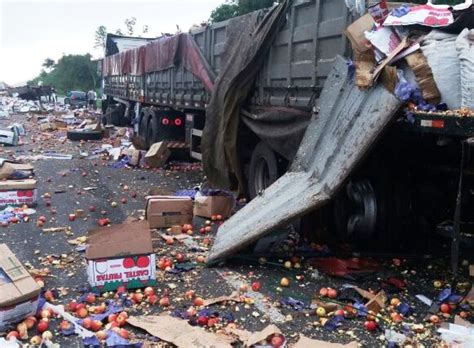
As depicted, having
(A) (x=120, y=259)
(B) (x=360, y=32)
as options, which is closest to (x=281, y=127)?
(B) (x=360, y=32)

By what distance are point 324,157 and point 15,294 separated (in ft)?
9.95

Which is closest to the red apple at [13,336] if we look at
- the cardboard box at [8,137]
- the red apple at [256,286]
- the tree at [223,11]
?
the red apple at [256,286]

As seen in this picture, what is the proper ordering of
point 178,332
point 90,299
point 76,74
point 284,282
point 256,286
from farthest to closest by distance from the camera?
point 76,74, point 284,282, point 256,286, point 90,299, point 178,332

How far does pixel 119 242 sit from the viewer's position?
494 cm

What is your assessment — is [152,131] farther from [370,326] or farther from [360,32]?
[370,326]

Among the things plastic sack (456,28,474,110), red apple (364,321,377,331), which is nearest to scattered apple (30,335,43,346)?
red apple (364,321,377,331)

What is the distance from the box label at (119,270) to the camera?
4828 millimetres

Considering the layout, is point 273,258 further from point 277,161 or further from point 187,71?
point 187,71

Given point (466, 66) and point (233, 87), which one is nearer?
point (466, 66)

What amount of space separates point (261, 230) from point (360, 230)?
134 cm

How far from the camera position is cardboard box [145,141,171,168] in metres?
12.6

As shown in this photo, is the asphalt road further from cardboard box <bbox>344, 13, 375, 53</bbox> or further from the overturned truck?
cardboard box <bbox>344, 13, 375, 53</bbox>

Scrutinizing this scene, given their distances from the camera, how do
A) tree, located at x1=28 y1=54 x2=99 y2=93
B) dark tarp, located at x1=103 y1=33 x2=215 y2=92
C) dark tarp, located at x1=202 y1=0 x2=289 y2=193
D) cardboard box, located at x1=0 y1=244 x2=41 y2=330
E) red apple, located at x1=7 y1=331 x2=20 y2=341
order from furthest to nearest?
tree, located at x1=28 y1=54 x2=99 y2=93 → dark tarp, located at x1=103 y1=33 x2=215 y2=92 → dark tarp, located at x1=202 y1=0 x2=289 y2=193 → cardboard box, located at x1=0 y1=244 x2=41 y2=330 → red apple, located at x1=7 y1=331 x2=20 y2=341

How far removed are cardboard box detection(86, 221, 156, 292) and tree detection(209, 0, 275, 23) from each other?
21.2m
